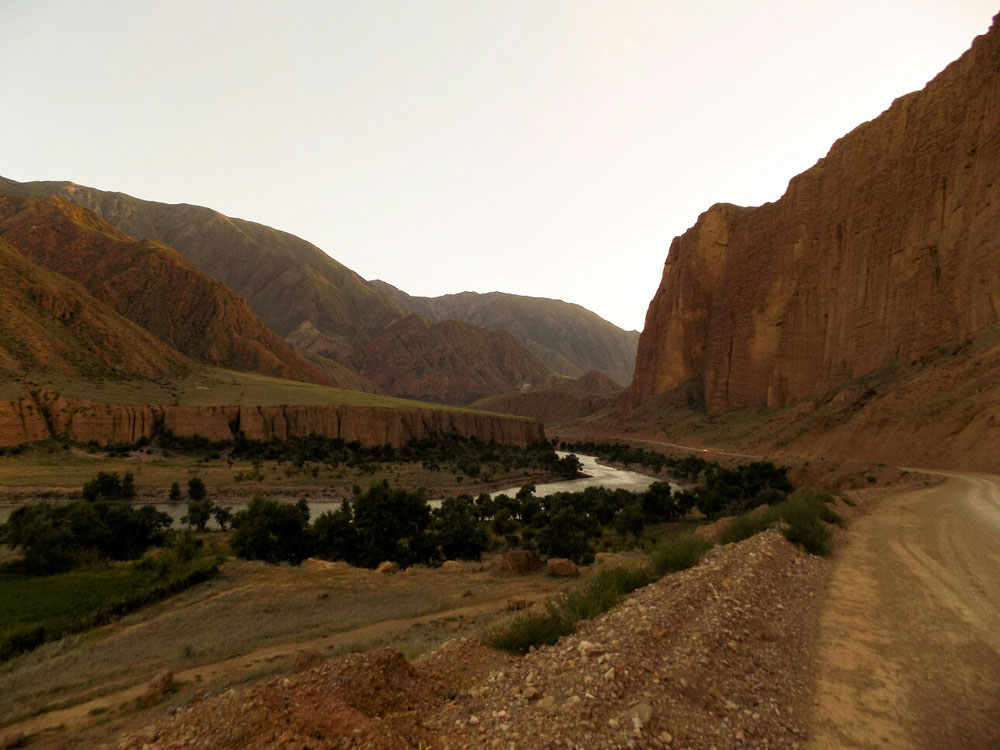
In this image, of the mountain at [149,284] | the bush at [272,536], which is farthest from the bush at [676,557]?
the mountain at [149,284]

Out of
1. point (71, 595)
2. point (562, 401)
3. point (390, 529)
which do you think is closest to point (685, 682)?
point (71, 595)

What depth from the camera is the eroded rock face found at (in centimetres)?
4844

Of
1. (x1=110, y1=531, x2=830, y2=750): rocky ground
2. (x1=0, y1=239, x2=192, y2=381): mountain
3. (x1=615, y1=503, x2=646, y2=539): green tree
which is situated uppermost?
(x1=0, y1=239, x2=192, y2=381): mountain

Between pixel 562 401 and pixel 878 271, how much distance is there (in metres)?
111

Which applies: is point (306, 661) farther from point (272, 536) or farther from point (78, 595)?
point (272, 536)

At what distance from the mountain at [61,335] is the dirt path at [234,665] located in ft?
204

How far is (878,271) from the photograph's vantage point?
5753cm

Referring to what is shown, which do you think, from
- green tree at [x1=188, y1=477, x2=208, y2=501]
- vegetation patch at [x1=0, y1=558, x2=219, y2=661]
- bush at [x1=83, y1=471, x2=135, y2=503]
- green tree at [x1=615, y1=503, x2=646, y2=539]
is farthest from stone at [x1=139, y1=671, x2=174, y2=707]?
green tree at [x1=188, y1=477, x2=208, y2=501]

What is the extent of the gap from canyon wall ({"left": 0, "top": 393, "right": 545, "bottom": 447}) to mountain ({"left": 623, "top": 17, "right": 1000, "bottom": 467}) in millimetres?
42473

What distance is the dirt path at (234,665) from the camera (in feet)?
28.7

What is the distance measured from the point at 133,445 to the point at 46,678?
55.0 meters

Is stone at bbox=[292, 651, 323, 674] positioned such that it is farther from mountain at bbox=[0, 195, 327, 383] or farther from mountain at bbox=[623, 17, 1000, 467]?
mountain at bbox=[0, 195, 327, 383]

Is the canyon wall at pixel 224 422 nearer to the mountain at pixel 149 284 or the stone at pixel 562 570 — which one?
the mountain at pixel 149 284

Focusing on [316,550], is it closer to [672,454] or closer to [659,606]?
[659,606]
